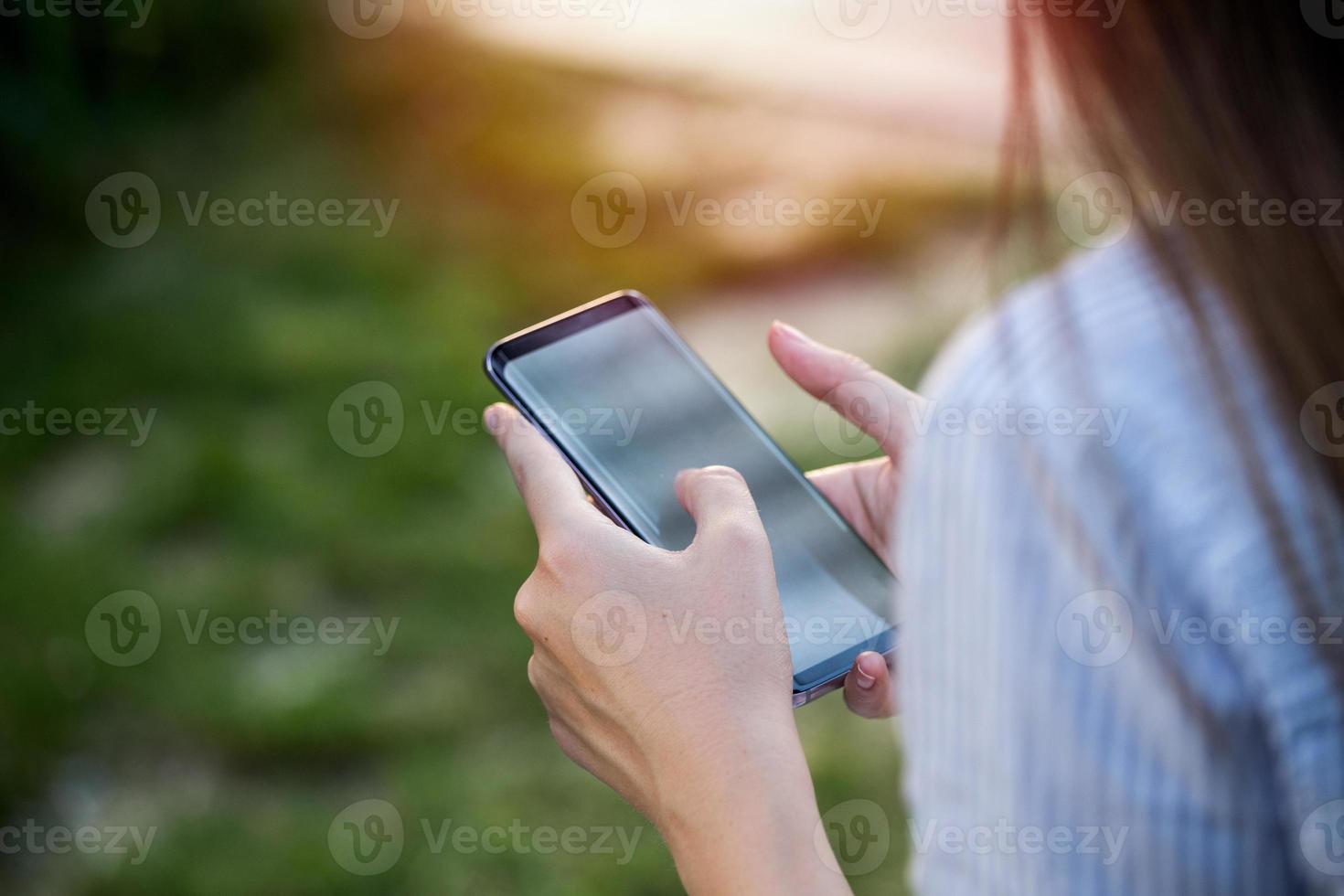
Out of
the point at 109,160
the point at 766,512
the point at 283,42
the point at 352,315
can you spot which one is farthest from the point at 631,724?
the point at 283,42

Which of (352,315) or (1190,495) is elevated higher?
(352,315)

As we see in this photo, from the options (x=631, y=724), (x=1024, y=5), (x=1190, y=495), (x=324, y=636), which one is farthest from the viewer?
(x=324, y=636)

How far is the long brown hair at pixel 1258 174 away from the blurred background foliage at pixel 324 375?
1134 millimetres

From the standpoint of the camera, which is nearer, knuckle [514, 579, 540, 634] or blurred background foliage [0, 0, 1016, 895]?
knuckle [514, 579, 540, 634]

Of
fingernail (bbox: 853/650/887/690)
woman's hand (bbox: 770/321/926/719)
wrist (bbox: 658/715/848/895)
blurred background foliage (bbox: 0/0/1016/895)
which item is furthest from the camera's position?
blurred background foliage (bbox: 0/0/1016/895)

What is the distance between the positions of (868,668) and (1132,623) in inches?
19.3

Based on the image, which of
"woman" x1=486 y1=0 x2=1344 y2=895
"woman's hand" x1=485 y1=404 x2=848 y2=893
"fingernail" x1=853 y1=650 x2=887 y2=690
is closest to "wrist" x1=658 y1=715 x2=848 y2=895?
"woman's hand" x1=485 y1=404 x2=848 y2=893

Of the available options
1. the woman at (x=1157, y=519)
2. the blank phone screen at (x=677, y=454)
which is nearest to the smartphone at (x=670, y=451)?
the blank phone screen at (x=677, y=454)

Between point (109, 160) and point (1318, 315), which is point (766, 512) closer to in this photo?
point (1318, 315)

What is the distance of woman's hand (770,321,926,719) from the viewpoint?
3.56ft

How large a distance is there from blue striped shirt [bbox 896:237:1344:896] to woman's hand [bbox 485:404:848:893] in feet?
0.58

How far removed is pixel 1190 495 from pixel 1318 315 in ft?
0.31

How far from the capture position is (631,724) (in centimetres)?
80

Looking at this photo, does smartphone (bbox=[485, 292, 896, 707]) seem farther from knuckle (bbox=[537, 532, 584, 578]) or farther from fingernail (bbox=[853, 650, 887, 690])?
knuckle (bbox=[537, 532, 584, 578])
